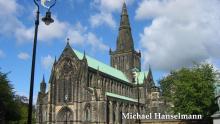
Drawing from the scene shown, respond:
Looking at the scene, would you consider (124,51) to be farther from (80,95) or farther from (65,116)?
(65,116)

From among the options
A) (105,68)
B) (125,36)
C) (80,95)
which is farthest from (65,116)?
(125,36)

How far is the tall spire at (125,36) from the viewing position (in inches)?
3750

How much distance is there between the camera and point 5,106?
43.6 m

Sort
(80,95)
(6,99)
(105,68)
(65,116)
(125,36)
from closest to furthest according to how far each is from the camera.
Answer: (6,99) → (80,95) → (65,116) → (105,68) → (125,36)

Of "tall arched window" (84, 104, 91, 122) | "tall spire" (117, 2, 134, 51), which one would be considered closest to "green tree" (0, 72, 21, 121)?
"tall arched window" (84, 104, 91, 122)

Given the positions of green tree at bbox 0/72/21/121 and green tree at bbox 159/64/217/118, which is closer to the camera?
green tree at bbox 0/72/21/121

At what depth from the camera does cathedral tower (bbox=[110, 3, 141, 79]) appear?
9531cm

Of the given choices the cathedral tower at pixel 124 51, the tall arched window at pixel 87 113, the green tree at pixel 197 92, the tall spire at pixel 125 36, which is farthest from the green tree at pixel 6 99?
the tall spire at pixel 125 36

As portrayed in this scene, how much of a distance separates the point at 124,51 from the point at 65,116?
31918 millimetres

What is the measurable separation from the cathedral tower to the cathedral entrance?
28.3 metres

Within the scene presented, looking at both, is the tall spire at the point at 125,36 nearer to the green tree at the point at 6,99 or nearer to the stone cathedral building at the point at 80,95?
the stone cathedral building at the point at 80,95

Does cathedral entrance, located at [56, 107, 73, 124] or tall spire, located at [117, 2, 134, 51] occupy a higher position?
tall spire, located at [117, 2, 134, 51]

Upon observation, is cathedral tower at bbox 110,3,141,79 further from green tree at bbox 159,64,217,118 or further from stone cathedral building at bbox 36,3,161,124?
green tree at bbox 159,64,217,118

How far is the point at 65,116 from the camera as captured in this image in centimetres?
7012
